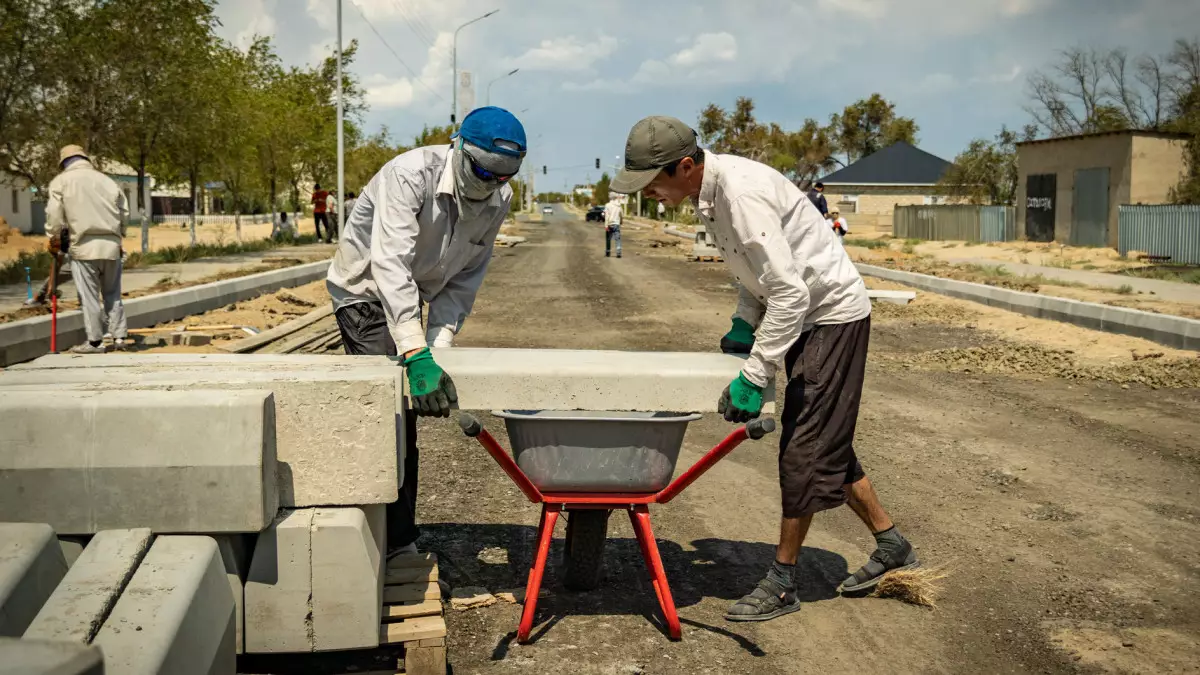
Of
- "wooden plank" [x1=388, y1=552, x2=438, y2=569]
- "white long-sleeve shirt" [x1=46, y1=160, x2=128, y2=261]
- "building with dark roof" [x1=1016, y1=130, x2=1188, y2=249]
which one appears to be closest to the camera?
"wooden plank" [x1=388, y1=552, x2=438, y2=569]

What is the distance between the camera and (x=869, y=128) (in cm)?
8612

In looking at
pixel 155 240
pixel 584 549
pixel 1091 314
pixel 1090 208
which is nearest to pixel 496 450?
pixel 584 549

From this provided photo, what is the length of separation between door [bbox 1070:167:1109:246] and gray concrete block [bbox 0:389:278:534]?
3006 cm

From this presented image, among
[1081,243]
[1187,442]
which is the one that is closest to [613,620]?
[1187,442]

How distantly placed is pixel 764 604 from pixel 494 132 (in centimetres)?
211

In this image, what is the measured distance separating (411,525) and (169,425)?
1383 millimetres

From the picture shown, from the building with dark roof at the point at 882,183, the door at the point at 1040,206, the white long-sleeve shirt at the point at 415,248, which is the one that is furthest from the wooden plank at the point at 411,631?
the building with dark roof at the point at 882,183

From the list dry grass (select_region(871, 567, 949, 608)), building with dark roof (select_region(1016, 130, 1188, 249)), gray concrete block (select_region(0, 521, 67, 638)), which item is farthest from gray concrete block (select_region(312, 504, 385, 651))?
building with dark roof (select_region(1016, 130, 1188, 249))

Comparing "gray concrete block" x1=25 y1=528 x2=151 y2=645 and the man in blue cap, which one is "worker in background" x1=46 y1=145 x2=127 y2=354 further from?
"gray concrete block" x1=25 y1=528 x2=151 y2=645

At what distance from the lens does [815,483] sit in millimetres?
4242

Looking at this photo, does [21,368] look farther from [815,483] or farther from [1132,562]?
[1132,562]

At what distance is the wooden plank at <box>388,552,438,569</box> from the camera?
4.23m

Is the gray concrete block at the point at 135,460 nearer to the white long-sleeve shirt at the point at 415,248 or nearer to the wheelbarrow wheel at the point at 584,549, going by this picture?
the white long-sleeve shirt at the point at 415,248

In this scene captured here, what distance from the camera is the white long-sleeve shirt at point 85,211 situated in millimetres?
10203
